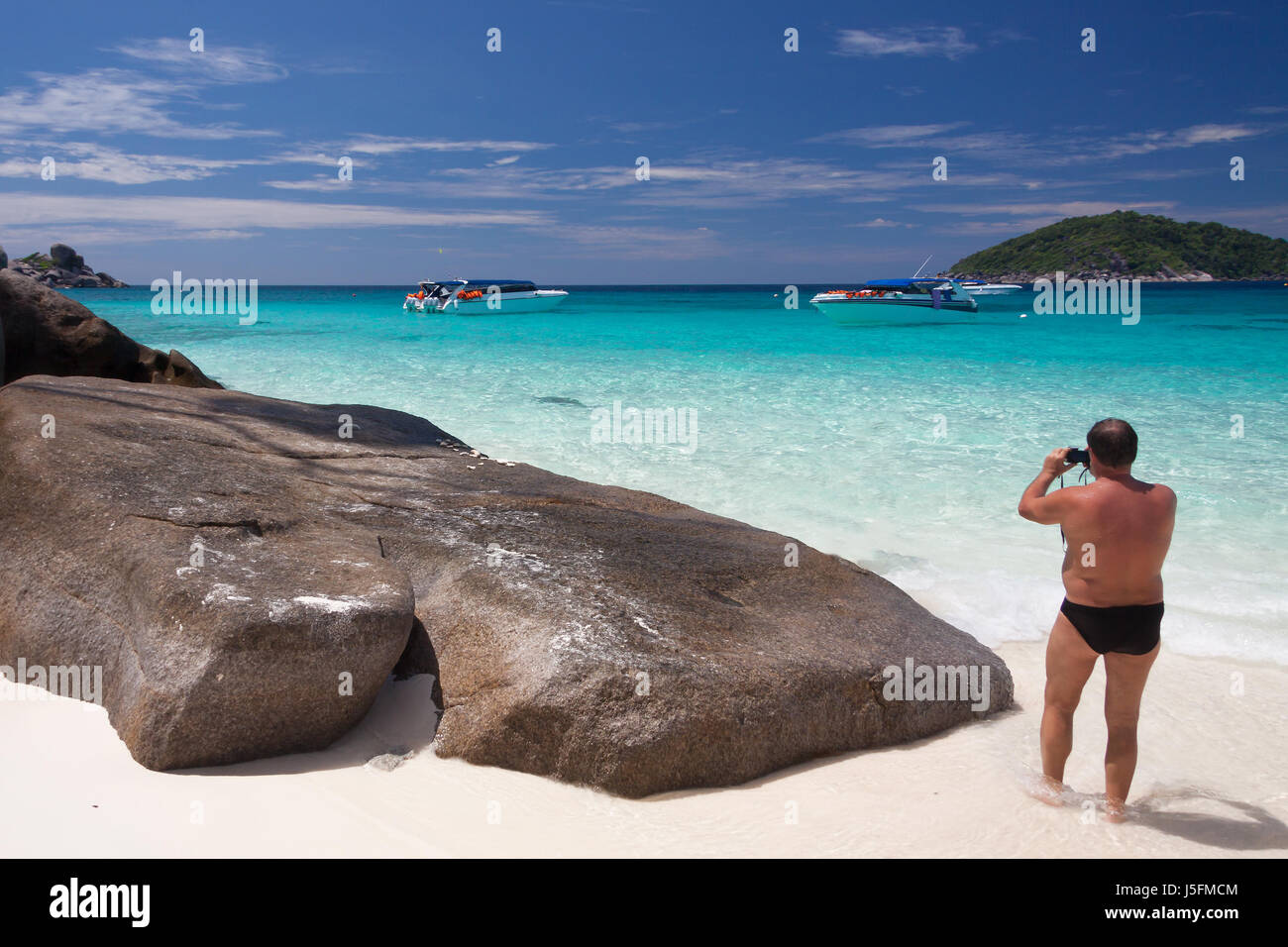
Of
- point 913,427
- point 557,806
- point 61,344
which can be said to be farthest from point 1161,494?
point 61,344

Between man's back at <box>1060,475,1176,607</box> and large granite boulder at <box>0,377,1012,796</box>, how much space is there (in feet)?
3.85

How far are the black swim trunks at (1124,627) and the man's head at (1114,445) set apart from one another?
0.53m

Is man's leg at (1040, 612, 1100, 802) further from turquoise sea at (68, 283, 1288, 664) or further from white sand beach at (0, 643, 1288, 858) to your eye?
turquoise sea at (68, 283, 1288, 664)

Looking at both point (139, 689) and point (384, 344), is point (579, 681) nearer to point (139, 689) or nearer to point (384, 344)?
point (139, 689)

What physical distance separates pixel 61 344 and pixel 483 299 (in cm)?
4097

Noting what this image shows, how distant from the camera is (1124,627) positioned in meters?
3.30

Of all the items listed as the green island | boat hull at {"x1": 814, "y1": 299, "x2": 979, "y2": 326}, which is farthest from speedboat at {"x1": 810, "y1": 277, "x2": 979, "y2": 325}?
the green island

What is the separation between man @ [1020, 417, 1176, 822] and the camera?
3.25 meters

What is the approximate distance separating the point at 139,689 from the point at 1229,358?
89.5ft

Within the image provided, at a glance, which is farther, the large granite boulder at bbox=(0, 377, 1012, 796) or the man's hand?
the large granite boulder at bbox=(0, 377, 1012, 796)

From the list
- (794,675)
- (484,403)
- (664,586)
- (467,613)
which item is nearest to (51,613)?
(467,613)

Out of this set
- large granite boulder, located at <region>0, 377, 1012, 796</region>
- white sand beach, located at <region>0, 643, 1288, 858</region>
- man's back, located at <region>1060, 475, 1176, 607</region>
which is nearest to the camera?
white sand beach, located at <region>0, 643, 1288, 858</region>

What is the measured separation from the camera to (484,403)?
53.5 feet

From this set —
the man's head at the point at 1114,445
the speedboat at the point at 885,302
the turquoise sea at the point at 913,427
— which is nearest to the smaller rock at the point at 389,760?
the man's head at the point at 1114,445
